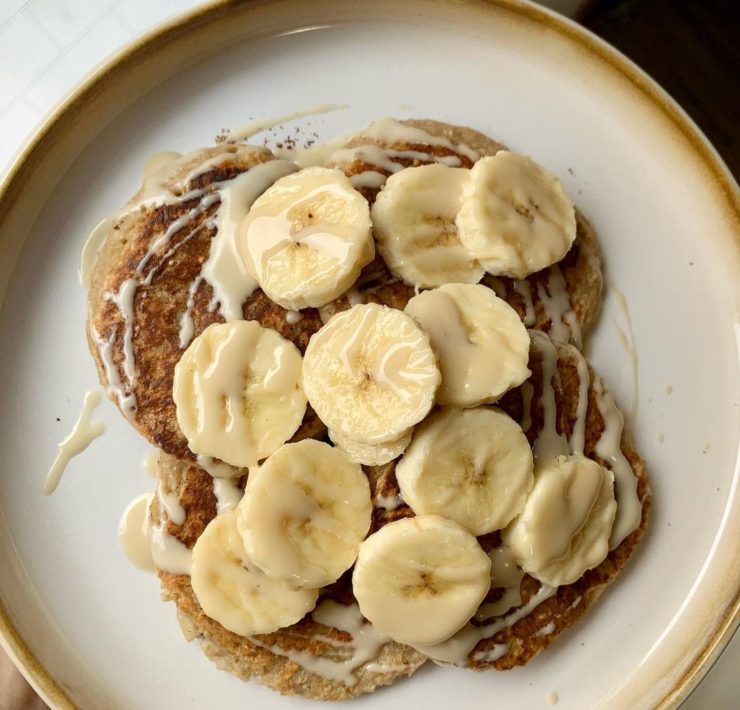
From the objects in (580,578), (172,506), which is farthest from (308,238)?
(580,578)

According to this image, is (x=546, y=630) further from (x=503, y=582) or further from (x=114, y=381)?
(x=114, y=381)

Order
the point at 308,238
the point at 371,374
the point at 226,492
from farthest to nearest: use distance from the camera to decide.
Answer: the point at 226,492, the point at 308,238, the point at 371,374

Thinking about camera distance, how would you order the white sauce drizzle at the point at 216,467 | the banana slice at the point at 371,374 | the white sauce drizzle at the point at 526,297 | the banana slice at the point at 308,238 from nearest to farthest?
the banana slice at the point at 371,374
the banana slice at the point at 308,238
the white sauce drizzle at the point at 216,467
the white sauce drizzle at the point at 526,297

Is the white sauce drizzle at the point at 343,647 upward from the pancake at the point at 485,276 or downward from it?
downward

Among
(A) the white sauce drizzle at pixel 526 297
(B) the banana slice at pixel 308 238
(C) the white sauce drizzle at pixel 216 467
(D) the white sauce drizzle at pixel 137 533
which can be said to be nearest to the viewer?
(B) the banana slice at pixel 308 238

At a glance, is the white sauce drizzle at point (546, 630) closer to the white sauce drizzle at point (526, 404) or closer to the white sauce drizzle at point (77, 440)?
the white sauce drizzle at point (526, 404)

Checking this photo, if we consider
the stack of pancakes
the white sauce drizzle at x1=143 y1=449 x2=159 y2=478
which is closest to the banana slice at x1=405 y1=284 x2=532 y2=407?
the stack of pancakes

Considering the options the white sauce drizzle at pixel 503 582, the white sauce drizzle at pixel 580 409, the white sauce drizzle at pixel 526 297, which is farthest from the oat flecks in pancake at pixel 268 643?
the white sauce drizzle at pixel 526 297
